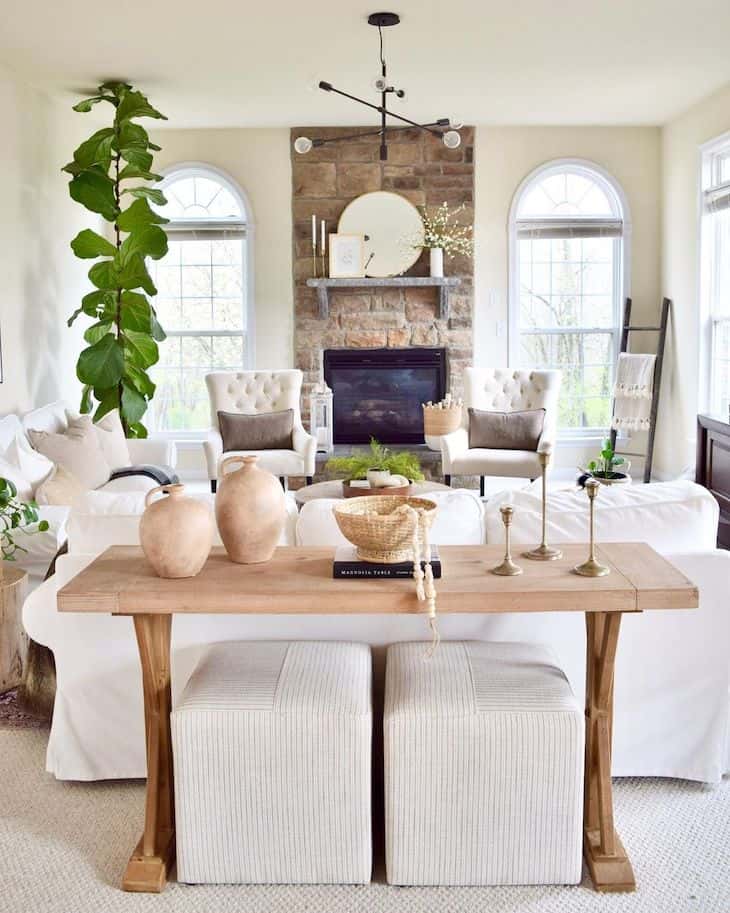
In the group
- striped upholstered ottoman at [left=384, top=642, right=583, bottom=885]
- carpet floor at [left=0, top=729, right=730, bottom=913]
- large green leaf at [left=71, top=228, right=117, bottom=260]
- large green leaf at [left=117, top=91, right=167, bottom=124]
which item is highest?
large green leaf at [left=117, top=91, right=167, bottom=124]

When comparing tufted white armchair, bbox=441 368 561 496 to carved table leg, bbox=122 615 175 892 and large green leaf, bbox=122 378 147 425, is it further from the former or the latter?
carved table leg, bbox=122 615 175 892

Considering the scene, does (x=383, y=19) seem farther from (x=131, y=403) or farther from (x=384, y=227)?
(x=384, y=227)

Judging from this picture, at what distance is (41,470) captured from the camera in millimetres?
5016

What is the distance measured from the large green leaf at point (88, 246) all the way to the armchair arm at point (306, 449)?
5.54ft

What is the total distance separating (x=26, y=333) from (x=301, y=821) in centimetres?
481

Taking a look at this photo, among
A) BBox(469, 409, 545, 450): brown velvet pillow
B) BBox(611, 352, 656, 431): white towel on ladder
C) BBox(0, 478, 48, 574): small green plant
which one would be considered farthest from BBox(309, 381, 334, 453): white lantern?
BBox(0, 478, 48, 574): small green plant

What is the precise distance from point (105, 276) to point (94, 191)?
0.52 meters

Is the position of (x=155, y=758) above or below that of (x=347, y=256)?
below

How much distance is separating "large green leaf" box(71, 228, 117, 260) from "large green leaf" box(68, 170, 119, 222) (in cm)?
17

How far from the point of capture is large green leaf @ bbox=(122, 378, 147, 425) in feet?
21.2

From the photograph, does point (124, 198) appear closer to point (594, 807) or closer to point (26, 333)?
point (26, 333)

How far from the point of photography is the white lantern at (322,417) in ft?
25.0

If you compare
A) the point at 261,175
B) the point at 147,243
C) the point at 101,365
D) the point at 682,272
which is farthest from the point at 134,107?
the point at 682,272

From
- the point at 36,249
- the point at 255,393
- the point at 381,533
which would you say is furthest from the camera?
the point at 255,393
